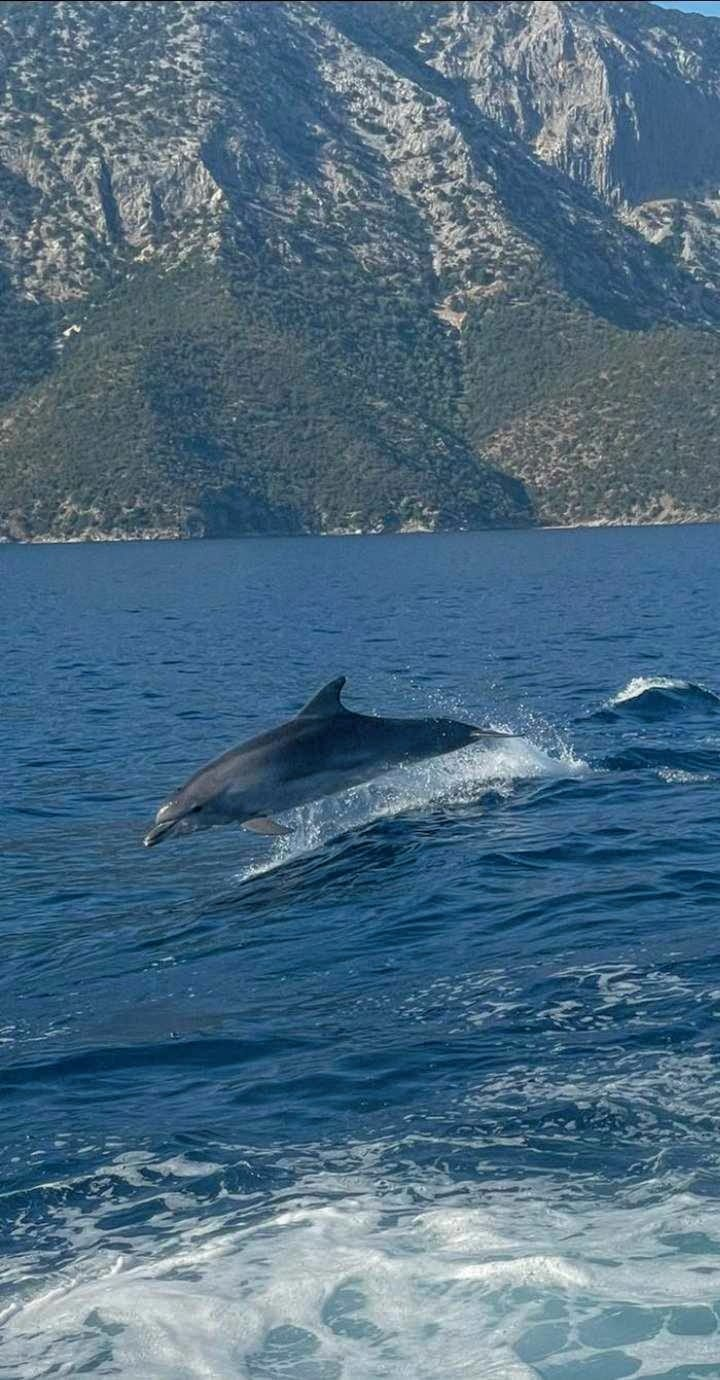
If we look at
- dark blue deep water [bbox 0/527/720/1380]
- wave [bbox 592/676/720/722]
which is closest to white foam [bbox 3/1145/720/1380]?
dark blue deep water [bbox 0/527/720/1380]

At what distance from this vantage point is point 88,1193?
12.1 metres

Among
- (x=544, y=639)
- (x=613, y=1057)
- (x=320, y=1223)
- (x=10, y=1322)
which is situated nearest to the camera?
(x=10, y=1322)

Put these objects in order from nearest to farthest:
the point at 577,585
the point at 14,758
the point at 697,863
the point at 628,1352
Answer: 1. the point at 628,1352
2. the point at 697,863
3. the point at 14,758
4. the point at 577,585

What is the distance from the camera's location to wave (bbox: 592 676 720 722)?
116 feet

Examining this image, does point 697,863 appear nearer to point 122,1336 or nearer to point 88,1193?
point 88,1193

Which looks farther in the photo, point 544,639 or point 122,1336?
point 544,639

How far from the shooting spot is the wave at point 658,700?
35406mm

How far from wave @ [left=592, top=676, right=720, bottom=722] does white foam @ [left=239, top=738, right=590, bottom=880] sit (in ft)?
19.6

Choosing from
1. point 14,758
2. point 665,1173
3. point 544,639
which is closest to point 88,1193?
point 665,1173

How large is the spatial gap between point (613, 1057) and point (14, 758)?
69.2 ft

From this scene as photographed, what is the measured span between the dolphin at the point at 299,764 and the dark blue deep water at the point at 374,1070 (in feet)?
2.83

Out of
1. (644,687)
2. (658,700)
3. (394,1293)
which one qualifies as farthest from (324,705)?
(644,687)

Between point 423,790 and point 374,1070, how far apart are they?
12.0m

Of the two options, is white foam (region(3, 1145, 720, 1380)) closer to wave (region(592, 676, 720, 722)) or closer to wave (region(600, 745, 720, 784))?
wave (region(600, 745, 720, 784))
